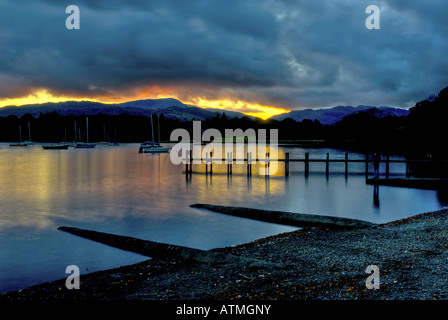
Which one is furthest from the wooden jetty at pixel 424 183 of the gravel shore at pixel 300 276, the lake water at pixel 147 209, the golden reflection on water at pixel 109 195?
the gravel shore at pixel 300 276

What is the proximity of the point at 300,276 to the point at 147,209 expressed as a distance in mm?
17605

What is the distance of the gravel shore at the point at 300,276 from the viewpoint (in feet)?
26.4

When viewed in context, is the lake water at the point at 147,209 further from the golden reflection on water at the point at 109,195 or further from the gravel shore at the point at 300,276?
the gravel shore at the point at 300,276

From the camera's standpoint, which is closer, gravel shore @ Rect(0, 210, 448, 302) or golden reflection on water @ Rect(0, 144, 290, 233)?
gravel shore @ Rect(0, 210, 448, 302)

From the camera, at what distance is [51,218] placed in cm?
2253

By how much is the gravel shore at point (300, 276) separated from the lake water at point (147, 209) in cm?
244

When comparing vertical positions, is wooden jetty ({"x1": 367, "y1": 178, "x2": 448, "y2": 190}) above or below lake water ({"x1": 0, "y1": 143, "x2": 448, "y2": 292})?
above

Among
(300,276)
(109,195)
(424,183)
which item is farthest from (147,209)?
(424,183)

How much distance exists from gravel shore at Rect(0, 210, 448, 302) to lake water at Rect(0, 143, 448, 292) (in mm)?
2443

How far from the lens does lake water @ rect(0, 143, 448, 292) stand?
1415cm

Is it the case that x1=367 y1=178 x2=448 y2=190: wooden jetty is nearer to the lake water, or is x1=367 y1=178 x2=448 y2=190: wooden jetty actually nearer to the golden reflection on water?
the lake water

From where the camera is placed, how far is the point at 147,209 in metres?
25.4

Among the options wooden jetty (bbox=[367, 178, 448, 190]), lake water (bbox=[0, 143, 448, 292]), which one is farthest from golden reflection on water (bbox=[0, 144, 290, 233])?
wooden jetty (bbox=[367, 178, 448, 190])
